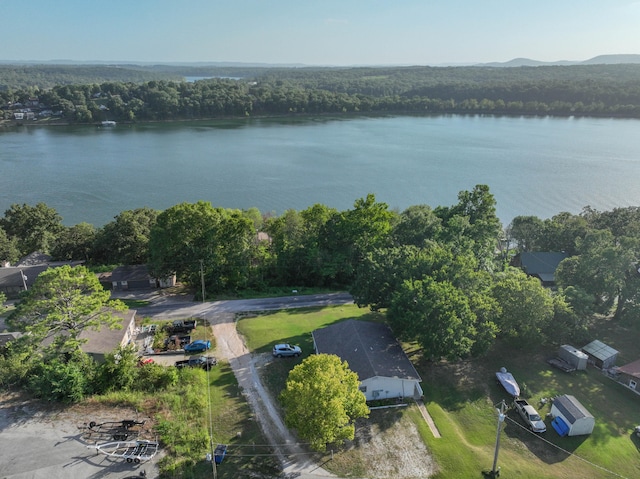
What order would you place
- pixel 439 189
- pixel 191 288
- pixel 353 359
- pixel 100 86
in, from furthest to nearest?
1. pixel 100 86
2. pixel 439 189
3. pixel 191 288
4. pixel 353 359

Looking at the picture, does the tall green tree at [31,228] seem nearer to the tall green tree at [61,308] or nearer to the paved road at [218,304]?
the paved road at [218,304]

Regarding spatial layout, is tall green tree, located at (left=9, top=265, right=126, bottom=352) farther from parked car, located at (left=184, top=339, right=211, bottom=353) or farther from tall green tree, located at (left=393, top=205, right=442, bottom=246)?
tall green tree, located at (left=393, top=205, right=442, bottom=246)

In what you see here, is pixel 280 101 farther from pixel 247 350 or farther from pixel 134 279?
pixel 247 350

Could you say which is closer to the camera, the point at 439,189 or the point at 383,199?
the point at 383,199

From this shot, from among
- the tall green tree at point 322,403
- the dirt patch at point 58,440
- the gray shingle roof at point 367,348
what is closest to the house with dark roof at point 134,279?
the dirt patch at point 58,440

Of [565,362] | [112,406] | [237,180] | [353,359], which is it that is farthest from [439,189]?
[112,406]

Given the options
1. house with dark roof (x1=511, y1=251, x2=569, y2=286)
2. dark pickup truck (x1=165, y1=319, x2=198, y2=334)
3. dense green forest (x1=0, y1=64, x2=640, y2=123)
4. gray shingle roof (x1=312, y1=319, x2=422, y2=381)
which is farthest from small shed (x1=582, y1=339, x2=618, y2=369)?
dense green forest (x1=0, y1=64, x2=640, y2=123)

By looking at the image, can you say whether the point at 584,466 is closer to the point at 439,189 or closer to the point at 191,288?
Result: the point at 191,288
